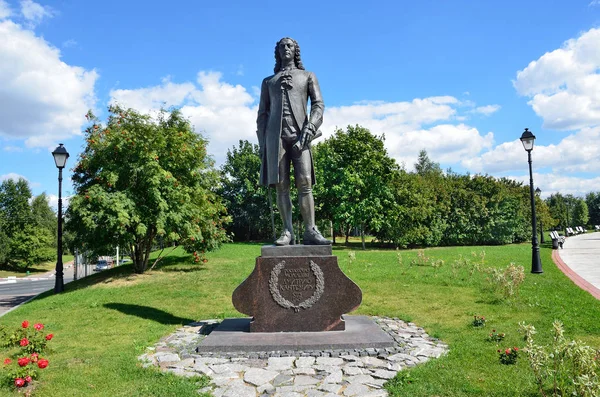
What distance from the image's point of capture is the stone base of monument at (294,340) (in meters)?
5.57

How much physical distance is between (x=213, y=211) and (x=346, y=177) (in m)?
12.3

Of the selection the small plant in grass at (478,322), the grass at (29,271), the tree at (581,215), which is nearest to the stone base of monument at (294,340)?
the small plant in grass at (478,322)

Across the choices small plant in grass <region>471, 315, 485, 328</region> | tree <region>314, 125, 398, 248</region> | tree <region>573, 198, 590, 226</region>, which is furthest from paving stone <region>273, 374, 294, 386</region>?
tree <region>573, 198, 590, 226</region>

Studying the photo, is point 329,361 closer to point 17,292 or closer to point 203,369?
point 203,369

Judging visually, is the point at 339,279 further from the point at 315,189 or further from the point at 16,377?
the point at 315,189

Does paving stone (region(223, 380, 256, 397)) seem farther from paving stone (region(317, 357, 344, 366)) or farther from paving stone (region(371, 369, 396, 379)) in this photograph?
paving stone (region(371, 369, 396, 379))

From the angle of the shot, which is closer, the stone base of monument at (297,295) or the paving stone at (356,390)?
the paving stone at (356,390)

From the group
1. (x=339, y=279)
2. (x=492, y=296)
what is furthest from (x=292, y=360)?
(x=492, y=296)

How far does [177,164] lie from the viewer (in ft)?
48.4

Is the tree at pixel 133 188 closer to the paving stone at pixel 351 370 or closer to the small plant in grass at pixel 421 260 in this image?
the small plant in grass at pixel 421 260

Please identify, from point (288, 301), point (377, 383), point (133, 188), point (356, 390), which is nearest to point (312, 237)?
point (288, 301)

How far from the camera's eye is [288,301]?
630 centimetres

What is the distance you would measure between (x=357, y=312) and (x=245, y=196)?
2999 cm

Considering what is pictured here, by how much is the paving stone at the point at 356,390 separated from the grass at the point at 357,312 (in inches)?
10.7
